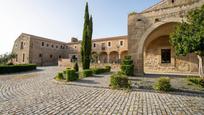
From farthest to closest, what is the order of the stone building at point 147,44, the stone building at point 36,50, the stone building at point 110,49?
1. the stone building at point 36,50
2. the stone building at point 110,49
3. the stone building at point 147,44

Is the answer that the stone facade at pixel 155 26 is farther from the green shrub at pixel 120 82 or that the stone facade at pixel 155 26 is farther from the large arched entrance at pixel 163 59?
the green shrub at pixel 120 82

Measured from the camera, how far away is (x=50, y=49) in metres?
37.4

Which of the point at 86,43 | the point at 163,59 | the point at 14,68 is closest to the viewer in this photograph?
the point at 86,43

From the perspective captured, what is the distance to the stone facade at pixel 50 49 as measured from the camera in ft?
107

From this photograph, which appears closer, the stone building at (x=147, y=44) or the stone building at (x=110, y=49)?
the stone building at (x=147, y=44)

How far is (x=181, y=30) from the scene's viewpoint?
941 cm

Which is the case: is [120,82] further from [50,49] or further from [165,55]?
[50,49]

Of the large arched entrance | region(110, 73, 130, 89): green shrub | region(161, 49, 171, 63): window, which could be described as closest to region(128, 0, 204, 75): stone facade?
Result: the large arched entrance

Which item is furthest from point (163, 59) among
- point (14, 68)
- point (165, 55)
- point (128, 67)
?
point (14, 68)

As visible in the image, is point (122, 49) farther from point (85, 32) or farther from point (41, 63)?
point (41, 63)

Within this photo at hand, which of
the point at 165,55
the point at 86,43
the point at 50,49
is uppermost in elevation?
the point at 50,49

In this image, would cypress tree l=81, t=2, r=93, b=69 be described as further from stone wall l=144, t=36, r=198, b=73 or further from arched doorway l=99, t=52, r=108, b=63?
arched doorway l=99, t=52, r=108, b=63

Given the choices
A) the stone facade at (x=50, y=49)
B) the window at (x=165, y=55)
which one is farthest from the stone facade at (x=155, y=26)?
the stone facade at (x=50, y=49)

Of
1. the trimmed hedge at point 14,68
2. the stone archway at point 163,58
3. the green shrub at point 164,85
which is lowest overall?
the green shrub at point 164,85
